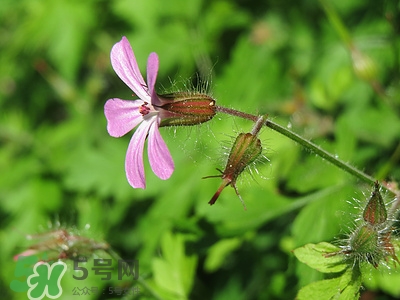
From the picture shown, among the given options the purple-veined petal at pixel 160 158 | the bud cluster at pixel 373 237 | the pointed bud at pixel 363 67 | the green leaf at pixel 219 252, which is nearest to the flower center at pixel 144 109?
the purple-veined petal at pixel 160 158

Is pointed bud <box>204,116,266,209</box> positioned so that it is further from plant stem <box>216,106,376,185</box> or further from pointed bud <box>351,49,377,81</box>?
pointed bud <box>351,49,377,81</box>

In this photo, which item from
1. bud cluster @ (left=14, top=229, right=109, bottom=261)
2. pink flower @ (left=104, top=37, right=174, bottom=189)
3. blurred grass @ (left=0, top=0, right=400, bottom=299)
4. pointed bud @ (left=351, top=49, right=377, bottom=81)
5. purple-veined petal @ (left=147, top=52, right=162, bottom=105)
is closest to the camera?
purple-veined petal @ (left=147, top=52, right=162, bottom=105)

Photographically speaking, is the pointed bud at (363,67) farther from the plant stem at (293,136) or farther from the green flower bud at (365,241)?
the green flower bud at (365,241)

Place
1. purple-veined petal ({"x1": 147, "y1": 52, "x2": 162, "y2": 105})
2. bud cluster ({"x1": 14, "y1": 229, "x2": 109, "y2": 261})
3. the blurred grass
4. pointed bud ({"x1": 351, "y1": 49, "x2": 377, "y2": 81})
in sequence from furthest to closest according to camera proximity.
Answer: pointed bud ({"x1": 351, "y1": 49, "x2": 377, "y2": 81}) → the blurred grass → bud cluster ({"x1": 14, "y1": 229, "x2": 109, "y2": 261}) → purple-veined petal ({"x1": 147, "y1": 52, "x2": 162, "y2": 105})

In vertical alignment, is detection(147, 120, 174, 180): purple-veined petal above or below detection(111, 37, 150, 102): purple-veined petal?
below

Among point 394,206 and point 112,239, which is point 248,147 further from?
point 112,239

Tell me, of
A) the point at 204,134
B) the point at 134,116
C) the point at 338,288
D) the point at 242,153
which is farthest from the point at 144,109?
the point at 204,134

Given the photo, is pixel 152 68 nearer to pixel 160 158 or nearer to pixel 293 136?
pixel 160 158

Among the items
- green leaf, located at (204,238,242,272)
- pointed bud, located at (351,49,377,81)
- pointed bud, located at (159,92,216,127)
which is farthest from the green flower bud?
pointed bud, located at (351,49,377,81)
